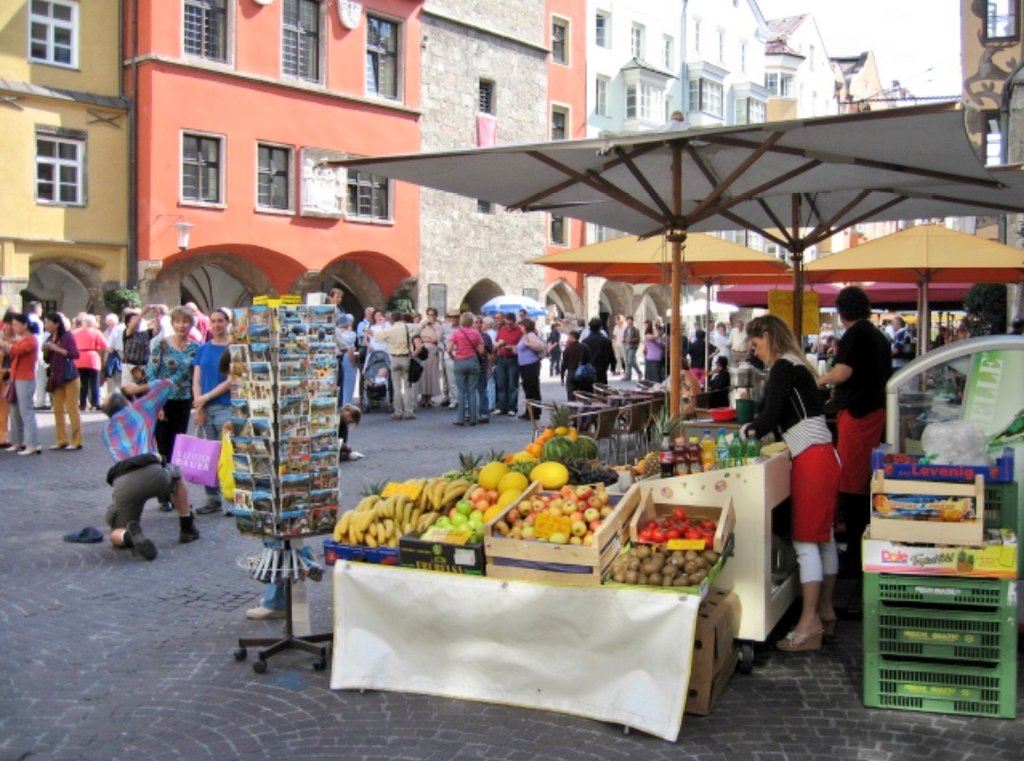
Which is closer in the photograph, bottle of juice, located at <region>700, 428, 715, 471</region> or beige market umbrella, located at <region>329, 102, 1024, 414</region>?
bottle of juice, located at <region>700, 428, 715, 471</region>

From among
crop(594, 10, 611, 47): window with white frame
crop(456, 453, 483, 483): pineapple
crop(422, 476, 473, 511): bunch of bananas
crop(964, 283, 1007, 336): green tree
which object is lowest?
crop(422, 476, 473, 511): bunch of bananas

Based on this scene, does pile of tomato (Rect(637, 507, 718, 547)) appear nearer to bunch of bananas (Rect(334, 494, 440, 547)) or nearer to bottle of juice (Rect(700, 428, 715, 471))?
bottle of juice (Rect(700, 428, 715, 471))

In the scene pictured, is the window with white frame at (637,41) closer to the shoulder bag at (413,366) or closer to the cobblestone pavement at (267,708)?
the shoulder bag at (413,366)

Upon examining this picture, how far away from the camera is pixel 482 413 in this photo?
Result: 17.8 m

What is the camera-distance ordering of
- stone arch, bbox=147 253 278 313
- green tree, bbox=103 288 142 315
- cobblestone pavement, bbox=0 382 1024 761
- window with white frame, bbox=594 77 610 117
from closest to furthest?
cobblestone pavement, bbox=0 382 1024 761 → green tree, bbox=103 288 142 315 → stone arch, bbox=147 253 278 313 → window with white frame, bbox=594 77 610 117

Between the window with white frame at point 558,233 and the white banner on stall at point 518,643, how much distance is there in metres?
33.1

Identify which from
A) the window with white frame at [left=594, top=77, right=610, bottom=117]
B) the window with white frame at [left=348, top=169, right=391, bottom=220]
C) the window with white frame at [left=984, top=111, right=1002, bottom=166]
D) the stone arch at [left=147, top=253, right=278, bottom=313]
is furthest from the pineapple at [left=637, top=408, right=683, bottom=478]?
the window with white frame at [left=594, top=77, right=610, bottom=117]

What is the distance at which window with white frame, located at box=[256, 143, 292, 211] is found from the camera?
26.4m

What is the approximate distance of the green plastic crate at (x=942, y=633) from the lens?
4.85 metres

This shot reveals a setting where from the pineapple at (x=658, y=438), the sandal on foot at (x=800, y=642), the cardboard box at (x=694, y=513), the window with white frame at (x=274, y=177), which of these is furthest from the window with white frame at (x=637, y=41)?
the sandal on foot at (x=800, y=642)

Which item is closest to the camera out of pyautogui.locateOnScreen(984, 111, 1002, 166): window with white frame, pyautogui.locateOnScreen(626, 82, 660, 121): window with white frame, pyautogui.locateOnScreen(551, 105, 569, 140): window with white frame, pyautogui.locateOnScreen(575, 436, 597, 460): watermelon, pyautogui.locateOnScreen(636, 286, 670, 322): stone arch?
pyautogui.locateOnScreen(575, 436, 597, 460): watermelon

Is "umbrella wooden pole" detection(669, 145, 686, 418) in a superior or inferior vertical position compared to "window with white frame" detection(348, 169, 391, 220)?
inferior

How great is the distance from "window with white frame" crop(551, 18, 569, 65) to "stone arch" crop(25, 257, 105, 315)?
64.5ft

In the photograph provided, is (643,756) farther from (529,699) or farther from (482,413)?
(482,413)
